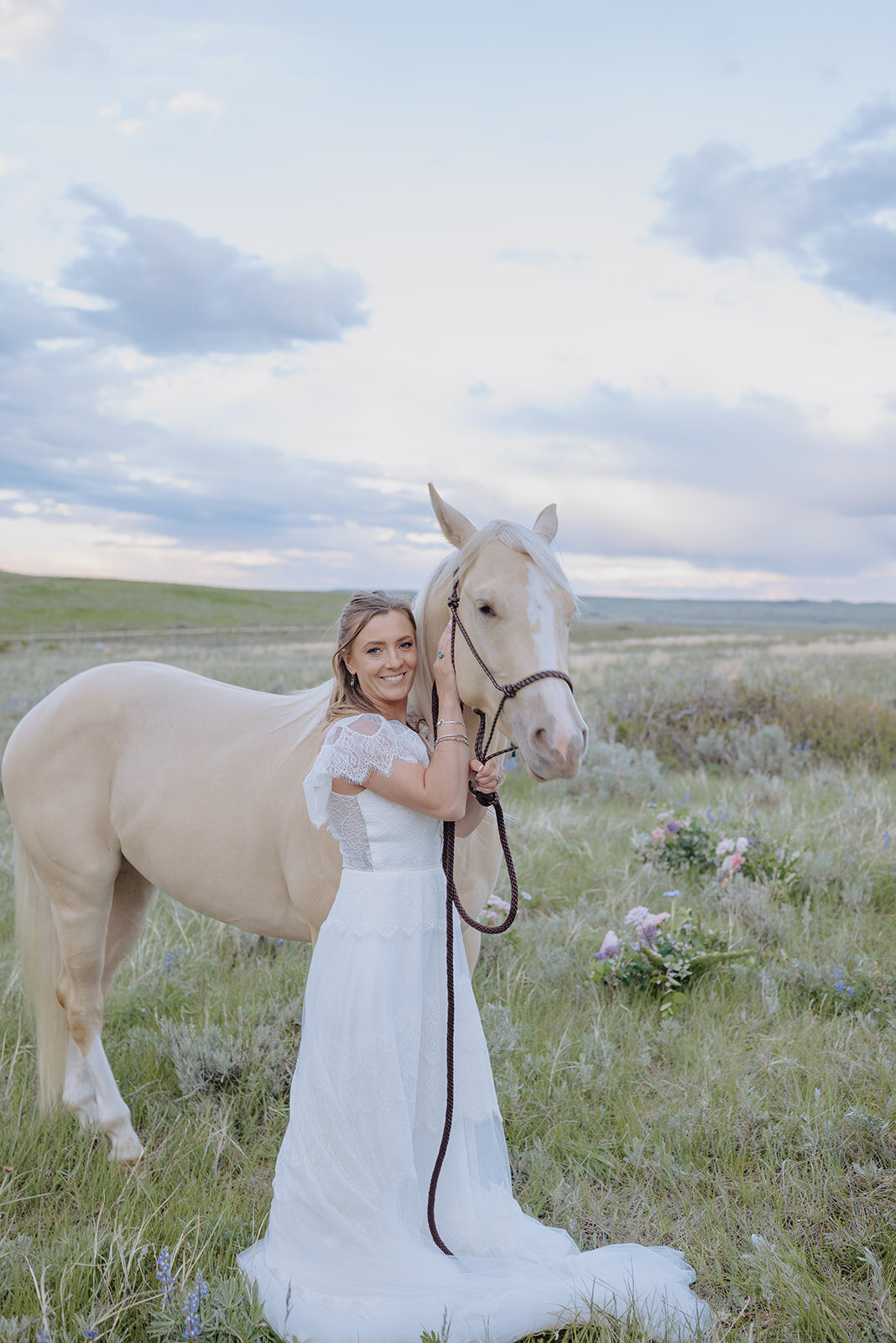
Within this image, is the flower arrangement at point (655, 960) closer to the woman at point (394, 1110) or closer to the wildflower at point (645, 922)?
the wildflower at point (645, 922)

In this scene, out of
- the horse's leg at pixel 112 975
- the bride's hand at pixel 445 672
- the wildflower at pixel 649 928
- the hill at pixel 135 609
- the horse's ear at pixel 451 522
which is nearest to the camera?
the bride's hand at pixel 445 672

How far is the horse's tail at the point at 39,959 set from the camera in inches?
134

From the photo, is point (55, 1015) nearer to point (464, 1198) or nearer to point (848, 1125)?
point (464, 1198)

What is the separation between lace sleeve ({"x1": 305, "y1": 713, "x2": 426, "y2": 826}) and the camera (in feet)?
7.41

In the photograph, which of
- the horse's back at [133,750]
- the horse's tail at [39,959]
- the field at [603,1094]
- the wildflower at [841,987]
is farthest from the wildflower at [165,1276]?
→ the wildflower at [841,987]

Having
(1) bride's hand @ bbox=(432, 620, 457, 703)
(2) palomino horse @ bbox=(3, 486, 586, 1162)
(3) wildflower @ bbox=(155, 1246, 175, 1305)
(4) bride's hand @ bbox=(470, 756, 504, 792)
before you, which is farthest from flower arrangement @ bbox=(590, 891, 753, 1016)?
(3) wildflower @ bbox=(155, 1246, 175, 1305)

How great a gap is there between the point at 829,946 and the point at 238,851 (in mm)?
3137

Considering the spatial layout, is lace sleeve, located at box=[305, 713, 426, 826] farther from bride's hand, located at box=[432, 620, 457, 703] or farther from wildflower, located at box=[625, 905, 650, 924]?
wildflower, located at box=[625, 905, 650, 924]

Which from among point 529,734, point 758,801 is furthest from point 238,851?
point 758,801

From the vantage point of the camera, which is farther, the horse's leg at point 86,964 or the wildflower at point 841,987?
the wildflower at point 841,987

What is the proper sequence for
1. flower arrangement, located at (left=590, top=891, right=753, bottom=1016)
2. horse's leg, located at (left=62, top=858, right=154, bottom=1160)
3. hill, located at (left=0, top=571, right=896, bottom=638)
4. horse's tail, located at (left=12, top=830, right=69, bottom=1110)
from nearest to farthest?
horse's leg, located at (left=62, top=858, right=154, bottom=1160), horse's tail, located at (left=12, top=830, right=69, bottom=1110), flower arrangement, located at (left=590, top=891, right=753, bottom=1016), hill, located at (left=0, top=571, right=896, bottom=638)

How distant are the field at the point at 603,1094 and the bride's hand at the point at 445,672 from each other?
41 centimetres

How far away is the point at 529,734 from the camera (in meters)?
2.06

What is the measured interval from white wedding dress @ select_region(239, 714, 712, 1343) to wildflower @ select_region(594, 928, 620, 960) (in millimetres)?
1604
